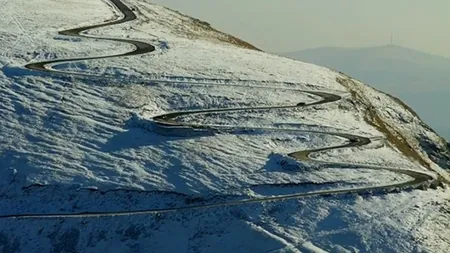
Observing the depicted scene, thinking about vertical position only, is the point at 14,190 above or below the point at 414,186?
below

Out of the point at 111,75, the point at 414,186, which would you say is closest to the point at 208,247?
the point at 414,186

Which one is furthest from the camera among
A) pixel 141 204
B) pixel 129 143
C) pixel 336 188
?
pixel 129 143

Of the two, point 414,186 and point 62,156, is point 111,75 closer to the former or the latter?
point 62,156

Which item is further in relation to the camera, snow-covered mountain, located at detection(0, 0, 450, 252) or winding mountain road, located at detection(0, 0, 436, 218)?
winding mountain road, located at detection(0, 0, 436, 218)

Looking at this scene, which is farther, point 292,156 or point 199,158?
point 292,156

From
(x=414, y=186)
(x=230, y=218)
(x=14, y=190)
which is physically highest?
(x=414, y=186)

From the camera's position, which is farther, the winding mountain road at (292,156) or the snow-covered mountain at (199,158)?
the winding mountain road at (292,156)

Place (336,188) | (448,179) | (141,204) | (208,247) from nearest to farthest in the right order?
(208,247), (141,204), (336,188), (448,179)

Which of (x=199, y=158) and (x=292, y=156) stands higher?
(x=292, y=156)
